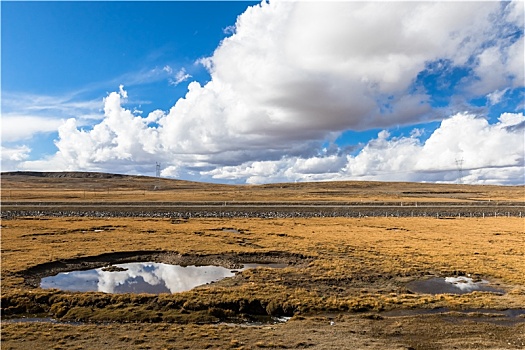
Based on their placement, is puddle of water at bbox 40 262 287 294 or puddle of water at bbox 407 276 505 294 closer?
puddle of water at bbox 407 276 505 294

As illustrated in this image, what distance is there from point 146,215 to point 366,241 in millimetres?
58402

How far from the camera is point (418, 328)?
76.7ft

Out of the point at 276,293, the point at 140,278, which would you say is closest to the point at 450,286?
the point at 276,293

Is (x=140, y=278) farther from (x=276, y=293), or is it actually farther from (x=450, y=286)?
(x=450, y=286)

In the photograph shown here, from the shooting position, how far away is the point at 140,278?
3700 centimetres

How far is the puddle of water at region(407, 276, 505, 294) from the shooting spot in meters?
32.4

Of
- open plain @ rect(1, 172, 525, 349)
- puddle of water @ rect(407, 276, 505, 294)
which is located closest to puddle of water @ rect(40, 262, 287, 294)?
open plain @ rect(1, 172, 525, 349)

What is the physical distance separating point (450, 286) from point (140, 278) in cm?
3075

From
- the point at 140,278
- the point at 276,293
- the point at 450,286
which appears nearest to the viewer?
the point at 276,293

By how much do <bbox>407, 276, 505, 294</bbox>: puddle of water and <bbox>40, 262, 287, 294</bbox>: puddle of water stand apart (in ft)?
49.3

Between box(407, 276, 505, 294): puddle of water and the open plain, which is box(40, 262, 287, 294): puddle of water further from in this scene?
box(407, 276, 505, 294): puddle of water

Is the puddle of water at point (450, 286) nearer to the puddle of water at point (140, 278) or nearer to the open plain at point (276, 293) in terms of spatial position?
the open plain at point (276, 293)

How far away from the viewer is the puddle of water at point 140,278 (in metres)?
32.9

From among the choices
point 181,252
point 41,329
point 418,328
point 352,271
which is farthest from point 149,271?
point 418,328
